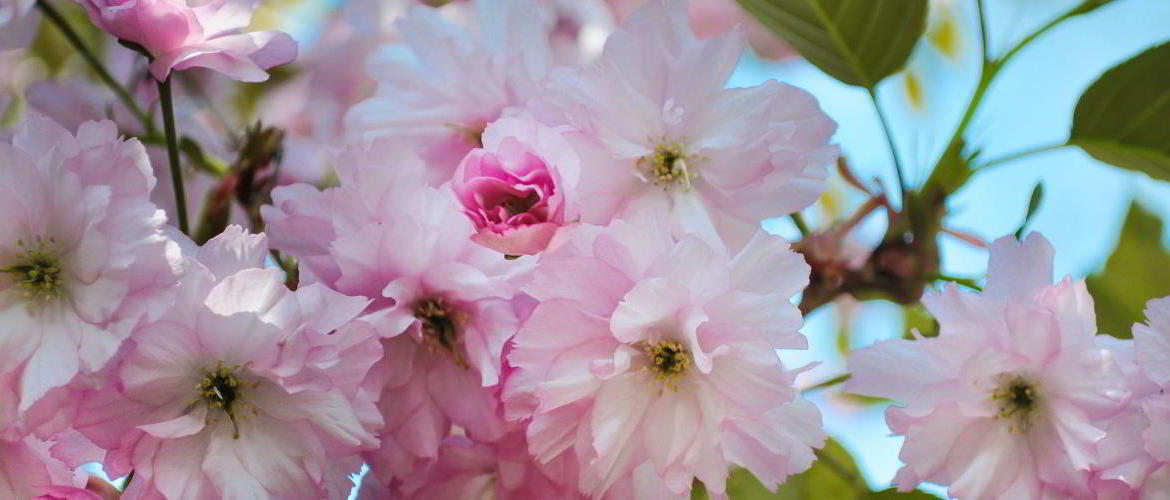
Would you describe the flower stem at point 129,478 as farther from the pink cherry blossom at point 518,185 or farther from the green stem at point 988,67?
the green stem at point 988,67

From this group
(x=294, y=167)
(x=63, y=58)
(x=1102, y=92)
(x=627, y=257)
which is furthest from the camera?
(x=63, y=58)

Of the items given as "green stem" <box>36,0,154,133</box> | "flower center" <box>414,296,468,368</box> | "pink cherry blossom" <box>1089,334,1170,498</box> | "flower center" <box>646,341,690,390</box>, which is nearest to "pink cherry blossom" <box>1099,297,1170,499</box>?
"pink cherry blossom" <box>1089,334,1170,498</box>

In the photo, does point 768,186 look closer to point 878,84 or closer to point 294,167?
point 878,84

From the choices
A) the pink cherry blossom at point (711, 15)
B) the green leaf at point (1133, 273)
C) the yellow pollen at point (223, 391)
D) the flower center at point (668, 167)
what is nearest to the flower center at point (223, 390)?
the yellow pollen at point (223, 391)

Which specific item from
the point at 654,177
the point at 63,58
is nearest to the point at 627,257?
the point at 654,177

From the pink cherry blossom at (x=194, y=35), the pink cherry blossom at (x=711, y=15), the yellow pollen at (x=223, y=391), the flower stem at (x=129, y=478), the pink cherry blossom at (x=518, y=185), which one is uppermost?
the pink cherry blossom at (x=194, y=35)

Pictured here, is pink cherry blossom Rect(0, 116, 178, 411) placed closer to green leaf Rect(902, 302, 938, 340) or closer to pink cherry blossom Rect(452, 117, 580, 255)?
pink cherry blossom Rect(452, 117, 580, 255)

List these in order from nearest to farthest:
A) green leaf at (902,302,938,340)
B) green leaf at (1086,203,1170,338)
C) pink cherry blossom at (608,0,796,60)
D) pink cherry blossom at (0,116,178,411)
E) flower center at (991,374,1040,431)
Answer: pink cherry blossom at (0,116,178,411) < flower center at (991,374,1040,431) < green leaf at (902,302,938,340) < green leaf at (1086,203,1170,338) < pink cherry blossom at (608,0,796,60)
